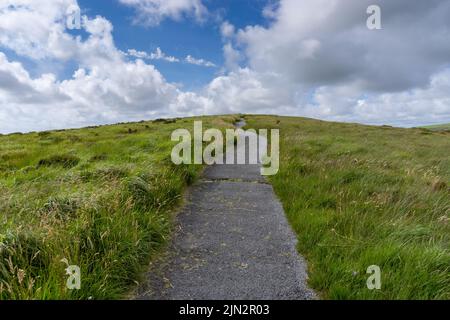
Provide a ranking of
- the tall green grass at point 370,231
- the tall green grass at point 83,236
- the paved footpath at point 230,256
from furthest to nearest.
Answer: the paved footpath at point 230,256
the tall green grass at point 370,231
the tall green grass at point 83,236

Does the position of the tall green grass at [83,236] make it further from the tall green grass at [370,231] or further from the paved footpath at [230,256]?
the tall green grass at [370,231]

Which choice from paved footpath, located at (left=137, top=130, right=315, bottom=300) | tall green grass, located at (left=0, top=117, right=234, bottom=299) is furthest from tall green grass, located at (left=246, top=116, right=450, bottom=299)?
tall green grass, located at (left=0, top=117, right=234, bottom=299)

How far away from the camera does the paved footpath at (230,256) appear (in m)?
3.45

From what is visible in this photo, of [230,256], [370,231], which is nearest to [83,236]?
[230,256]

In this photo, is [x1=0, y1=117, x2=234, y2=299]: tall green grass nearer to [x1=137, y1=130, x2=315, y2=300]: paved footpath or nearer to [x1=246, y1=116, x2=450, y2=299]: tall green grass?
[x1=137, y1=130, x2=315, y2=300]: paved footpath

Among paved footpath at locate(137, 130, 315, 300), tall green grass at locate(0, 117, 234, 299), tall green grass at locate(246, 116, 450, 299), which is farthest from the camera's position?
paved footpath at locate(137, 130, 315, 300)

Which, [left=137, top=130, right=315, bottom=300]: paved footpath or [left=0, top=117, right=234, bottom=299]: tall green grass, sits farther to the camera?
[left=137, top=130, right=315, bottom=300]: paved footpath

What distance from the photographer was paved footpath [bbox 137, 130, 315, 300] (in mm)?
3447

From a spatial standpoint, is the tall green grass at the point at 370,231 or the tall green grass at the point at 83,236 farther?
the tall green grass at the point at 370,231

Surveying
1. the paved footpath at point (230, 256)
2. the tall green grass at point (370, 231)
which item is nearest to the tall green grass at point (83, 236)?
the paved footpath at point (230, 256)

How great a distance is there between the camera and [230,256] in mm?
4273

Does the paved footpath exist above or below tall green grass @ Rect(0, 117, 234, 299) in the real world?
below

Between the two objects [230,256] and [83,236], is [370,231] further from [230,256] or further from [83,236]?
[83,236]
